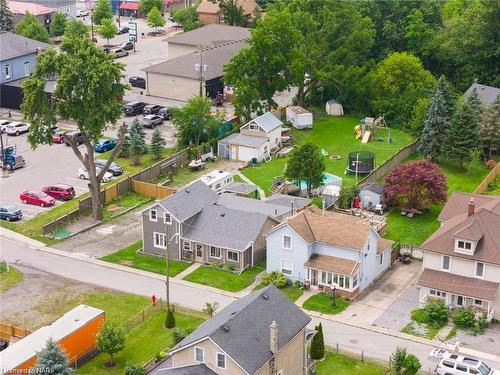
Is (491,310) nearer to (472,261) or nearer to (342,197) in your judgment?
(472,261)

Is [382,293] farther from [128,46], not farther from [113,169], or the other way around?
[128,46]

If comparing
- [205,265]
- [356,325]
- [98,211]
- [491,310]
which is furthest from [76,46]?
[491,310]

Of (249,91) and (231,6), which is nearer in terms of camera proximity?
(249,91)

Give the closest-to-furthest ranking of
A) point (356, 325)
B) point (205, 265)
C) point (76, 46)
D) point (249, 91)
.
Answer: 1. point (356, 325)
2. point (205, 265)
3. point (76, 46)
4. point (249, 91)

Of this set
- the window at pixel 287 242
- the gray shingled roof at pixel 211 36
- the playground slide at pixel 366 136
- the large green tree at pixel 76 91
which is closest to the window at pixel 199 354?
the window at pixel 287 242

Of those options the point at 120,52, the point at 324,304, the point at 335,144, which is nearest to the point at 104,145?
the point at 335,144
